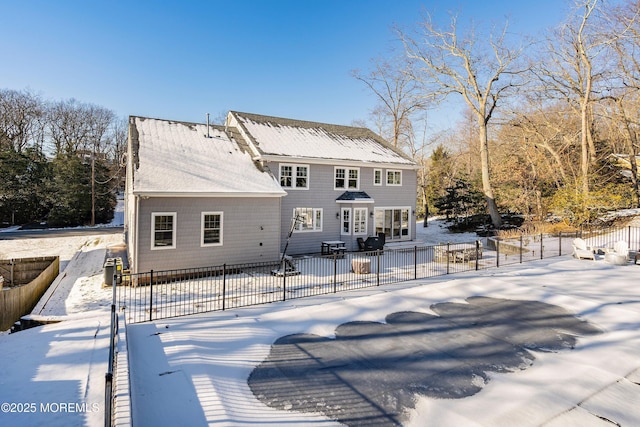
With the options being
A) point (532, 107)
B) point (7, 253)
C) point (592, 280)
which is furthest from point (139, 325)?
point (532, 107)

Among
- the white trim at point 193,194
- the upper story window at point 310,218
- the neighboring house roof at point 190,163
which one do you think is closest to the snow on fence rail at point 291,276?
→ the upper story window at point 310,218

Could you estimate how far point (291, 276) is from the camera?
1302 cm

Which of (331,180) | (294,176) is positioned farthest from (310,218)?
(331,180)

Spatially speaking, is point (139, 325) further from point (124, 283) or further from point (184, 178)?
point (184, 178)

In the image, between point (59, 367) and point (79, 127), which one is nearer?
point (59, 367)

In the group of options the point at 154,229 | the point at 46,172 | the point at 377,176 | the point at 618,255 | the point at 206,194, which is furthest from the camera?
the point at 46,172

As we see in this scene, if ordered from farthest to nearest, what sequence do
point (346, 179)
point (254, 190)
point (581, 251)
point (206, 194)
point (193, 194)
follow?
point (346, 179), point (581, 251), point (254, 190), point (206, 194), point (193, 194)

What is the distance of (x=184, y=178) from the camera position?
1339 cm

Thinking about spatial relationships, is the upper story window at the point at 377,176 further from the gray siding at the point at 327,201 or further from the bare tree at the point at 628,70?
the bare tree at the point at 628,70

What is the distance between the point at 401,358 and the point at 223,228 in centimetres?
937

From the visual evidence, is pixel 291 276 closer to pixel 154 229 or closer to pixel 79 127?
pixel 154 229

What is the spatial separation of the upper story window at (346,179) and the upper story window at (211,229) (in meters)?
7.24

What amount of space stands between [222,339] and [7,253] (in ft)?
63.7

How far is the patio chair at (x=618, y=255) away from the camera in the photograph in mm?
13320
